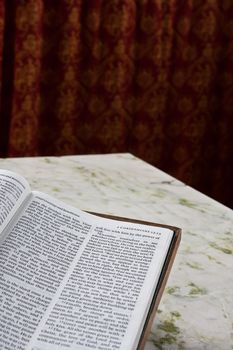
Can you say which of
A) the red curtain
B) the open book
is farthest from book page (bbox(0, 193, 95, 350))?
the red curtain

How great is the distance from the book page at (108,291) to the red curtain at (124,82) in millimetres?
1899

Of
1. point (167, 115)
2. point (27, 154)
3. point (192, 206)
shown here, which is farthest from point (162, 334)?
point (167, 115)

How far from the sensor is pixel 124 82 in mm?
2922

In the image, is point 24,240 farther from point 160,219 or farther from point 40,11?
point 40,11

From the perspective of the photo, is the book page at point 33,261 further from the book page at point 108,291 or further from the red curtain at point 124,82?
the red curtain at point 124,82

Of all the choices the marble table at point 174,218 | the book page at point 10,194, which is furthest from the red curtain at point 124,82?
the book page at point 10,194

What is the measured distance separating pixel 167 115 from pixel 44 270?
241 centimetres

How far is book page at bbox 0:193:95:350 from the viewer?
0.72 meters

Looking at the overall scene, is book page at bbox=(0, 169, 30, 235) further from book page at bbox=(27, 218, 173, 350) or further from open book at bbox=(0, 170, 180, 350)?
book page at bbox=(27, 218, 173, 350)

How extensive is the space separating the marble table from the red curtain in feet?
3.92

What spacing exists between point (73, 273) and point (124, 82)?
2.18 metres

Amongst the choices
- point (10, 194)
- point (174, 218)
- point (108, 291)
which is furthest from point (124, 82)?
point (108, 291)

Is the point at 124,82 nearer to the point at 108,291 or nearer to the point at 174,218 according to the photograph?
the point at 174,218

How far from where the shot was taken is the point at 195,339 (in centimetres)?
79
